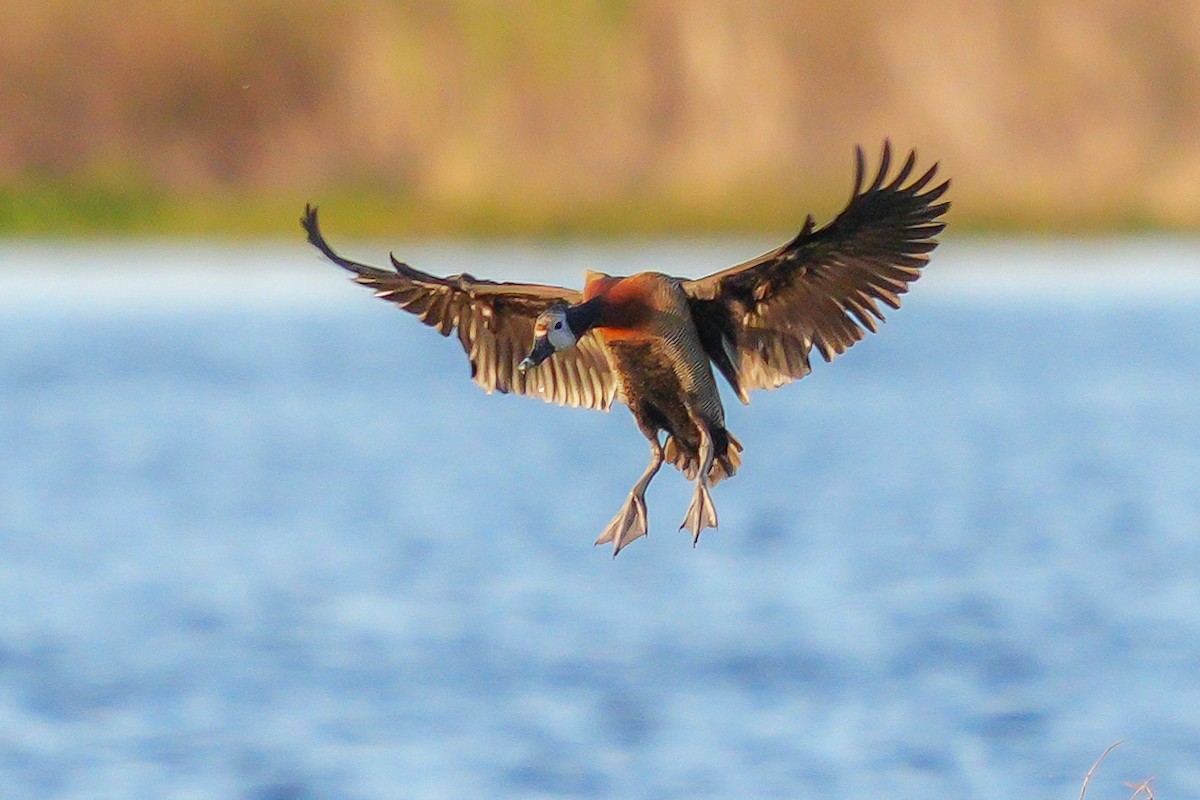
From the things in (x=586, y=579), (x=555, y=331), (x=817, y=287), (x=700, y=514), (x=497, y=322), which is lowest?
(x=700, y=514)

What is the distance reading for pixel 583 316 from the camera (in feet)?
23.3

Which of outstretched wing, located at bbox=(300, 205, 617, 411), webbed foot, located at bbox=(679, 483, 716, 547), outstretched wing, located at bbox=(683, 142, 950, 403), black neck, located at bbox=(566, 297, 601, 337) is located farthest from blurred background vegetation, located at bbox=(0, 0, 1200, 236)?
black neck, located at bbox=(566, 297, 601, 337)

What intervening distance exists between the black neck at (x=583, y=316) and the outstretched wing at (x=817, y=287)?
0.40m

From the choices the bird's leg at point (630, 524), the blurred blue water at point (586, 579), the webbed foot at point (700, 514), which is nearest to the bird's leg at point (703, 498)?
the webbed foot at point (700, 514)

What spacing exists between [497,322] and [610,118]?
21789mm

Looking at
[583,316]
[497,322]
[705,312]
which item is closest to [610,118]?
[497,322]

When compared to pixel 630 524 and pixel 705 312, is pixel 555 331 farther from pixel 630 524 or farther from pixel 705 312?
pixel 630 524

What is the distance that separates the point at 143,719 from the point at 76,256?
25.4 metres

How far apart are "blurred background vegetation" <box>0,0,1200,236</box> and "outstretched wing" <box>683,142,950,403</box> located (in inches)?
768

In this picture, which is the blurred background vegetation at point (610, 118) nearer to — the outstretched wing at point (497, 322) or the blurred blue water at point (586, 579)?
the blurred blue water at point (586, 579)

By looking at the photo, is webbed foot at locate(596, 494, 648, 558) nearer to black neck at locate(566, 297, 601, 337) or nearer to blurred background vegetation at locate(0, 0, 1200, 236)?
black neck at locate(566, 297, 601, 337)

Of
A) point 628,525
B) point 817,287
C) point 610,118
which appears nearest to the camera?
point 817,287

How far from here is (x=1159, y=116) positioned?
93.1 ft

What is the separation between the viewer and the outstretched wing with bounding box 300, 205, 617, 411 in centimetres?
748
